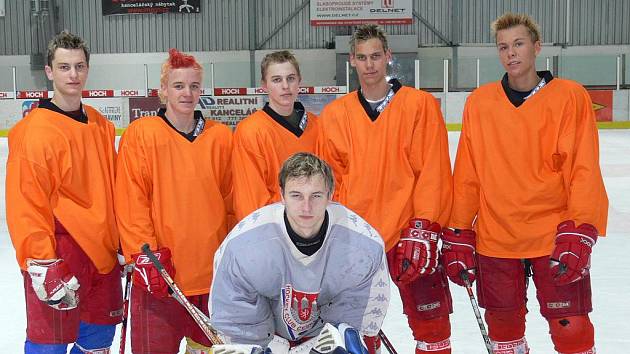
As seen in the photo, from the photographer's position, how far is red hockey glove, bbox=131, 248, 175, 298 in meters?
2.14

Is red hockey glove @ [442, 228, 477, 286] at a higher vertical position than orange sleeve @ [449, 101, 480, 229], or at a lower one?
lower

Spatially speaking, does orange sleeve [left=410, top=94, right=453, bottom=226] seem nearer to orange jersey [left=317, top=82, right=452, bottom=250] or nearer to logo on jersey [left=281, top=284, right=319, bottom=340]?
orange jersey [left=317, top=82, right=452, bottom=250]

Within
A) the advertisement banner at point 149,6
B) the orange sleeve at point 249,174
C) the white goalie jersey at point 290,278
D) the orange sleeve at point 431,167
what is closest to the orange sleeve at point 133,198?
the orange sleeve at point 249,174

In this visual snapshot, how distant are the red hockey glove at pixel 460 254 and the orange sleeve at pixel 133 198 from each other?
2.87 ft

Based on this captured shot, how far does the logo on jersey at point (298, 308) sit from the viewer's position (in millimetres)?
1904

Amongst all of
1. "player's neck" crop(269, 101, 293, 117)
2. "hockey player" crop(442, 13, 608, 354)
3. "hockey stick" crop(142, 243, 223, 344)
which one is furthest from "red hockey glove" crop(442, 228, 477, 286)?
"hockey stick" crop(142, 243, 223, 344)

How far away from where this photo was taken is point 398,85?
7.81ft

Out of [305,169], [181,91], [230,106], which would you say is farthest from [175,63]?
[230,106]

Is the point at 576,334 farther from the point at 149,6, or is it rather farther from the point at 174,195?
the point at 149,6

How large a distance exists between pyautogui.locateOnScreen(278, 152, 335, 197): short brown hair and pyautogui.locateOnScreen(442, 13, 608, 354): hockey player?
0.62 meters

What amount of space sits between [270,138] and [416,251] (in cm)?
55

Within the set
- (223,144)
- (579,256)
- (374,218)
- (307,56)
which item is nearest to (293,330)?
(374,218)

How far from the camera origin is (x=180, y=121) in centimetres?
229

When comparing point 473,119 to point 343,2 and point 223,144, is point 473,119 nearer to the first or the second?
point 223,144
